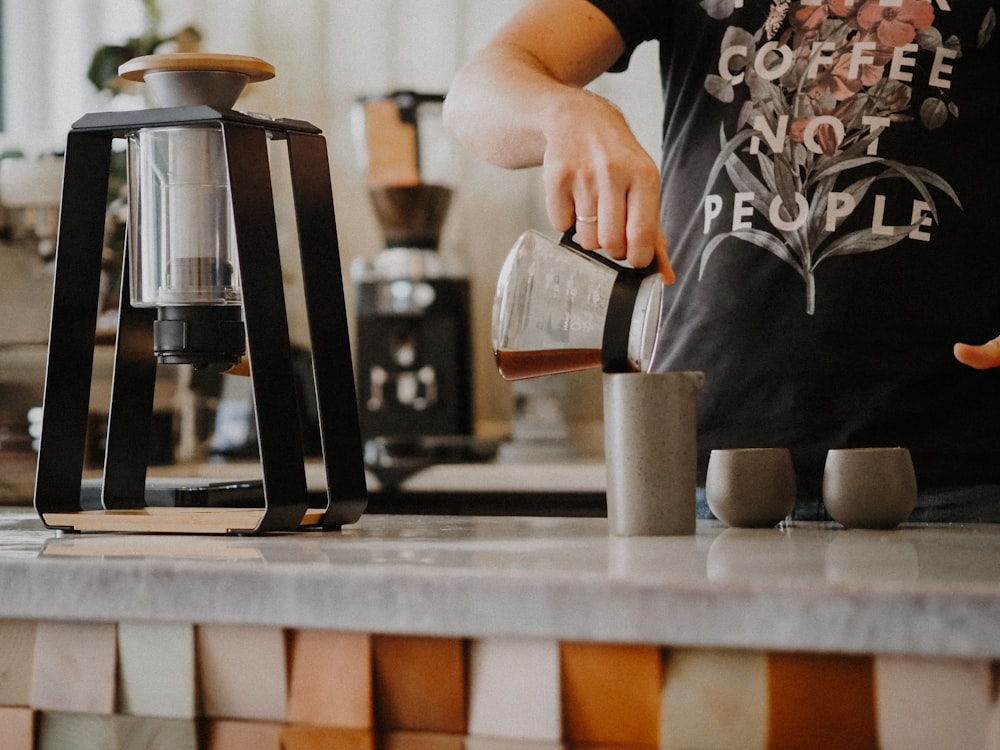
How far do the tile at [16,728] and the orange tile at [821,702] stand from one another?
0.52 metres

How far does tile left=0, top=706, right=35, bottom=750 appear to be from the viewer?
90 cm

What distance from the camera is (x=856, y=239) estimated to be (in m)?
1.48

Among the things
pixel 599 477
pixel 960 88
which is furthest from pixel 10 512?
→ pixel 599 477

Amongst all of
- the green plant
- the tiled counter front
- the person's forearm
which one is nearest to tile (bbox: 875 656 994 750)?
the tiled counter front

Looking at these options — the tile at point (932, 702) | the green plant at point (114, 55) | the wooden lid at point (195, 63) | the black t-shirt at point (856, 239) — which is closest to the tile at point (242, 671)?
the tile at point (932, 702)

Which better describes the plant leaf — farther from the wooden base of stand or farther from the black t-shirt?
the wooden base of stand

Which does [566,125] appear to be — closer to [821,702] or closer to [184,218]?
[184,218]

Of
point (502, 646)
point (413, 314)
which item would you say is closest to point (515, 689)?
point (502, 646)

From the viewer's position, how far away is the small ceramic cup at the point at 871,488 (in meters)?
1.13

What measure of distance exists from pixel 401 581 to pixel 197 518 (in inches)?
15.1

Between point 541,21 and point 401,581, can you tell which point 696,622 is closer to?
point 401,581

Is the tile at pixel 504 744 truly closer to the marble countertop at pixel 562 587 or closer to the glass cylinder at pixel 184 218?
the marble countertop at pixel 562 587

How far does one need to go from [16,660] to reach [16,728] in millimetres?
49

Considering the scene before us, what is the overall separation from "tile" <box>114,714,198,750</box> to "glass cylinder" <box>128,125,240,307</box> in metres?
0.41
